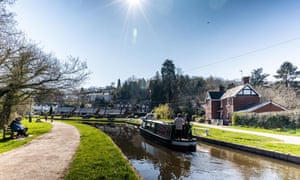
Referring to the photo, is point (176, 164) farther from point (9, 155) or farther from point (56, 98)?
point (56, 98)

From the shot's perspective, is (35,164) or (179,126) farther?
(179,126)

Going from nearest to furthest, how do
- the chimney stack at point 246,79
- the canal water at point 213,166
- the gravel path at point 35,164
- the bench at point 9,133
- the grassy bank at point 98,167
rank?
the gravel path at point 35,164
the grassy bank at point 98,167
the canal water at point 213,166
the bench at point 9,133
the chimney stack at point 246,79

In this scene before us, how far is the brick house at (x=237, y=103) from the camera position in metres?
30.6

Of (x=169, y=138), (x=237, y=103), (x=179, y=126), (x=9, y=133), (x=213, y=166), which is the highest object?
(x=237, y=103)


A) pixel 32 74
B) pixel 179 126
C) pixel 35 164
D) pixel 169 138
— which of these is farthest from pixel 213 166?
pixel 32 74

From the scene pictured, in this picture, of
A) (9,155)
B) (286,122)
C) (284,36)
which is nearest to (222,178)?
(9,155)

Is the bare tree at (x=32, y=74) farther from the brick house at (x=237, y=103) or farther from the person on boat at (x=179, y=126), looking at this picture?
the brick house at (x=237, y=103)

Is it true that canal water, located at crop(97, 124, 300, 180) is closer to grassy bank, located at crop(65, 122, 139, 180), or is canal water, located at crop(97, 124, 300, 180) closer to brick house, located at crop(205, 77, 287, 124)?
grassy bank, located at crop(65, 122, 139, 180)

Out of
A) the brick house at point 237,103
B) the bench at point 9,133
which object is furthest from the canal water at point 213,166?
the brick house at point 237,103

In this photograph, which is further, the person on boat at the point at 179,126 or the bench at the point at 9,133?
the person on boat at the point at 179,126

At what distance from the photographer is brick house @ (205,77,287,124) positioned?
3060 centimetres

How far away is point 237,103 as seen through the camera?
1372 inches

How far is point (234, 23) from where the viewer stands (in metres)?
16.6

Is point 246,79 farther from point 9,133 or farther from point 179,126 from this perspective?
point 9,133
